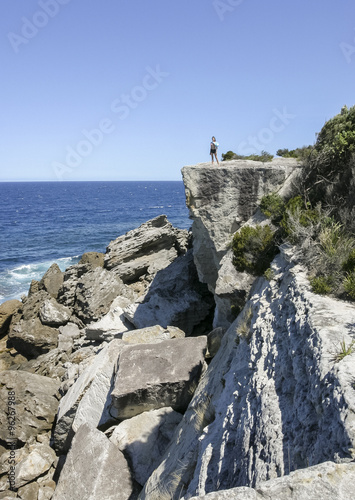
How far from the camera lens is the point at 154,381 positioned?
1106 cm

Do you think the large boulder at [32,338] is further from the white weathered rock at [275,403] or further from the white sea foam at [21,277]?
the white weathered rock at [275,403]

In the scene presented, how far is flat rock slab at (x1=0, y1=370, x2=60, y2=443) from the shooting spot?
13445 mm

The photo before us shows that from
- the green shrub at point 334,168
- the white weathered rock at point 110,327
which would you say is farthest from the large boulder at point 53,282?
the green shrub at point 334,168

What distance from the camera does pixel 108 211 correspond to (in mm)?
96625

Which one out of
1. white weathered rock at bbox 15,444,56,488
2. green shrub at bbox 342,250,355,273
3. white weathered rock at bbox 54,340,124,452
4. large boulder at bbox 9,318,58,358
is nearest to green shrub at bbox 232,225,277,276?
green shrub at bbox 342,250,355,273

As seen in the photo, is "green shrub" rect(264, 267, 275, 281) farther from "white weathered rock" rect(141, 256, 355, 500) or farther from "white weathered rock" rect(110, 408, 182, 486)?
"white weathered rock" rect(110, 408, 182, 486)

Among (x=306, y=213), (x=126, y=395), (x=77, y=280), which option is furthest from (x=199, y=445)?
(x=77, y=280)

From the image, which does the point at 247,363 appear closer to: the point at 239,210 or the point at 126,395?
the point at 126,395

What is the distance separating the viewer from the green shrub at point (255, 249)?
485 inches

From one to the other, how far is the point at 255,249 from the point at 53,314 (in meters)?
15.2

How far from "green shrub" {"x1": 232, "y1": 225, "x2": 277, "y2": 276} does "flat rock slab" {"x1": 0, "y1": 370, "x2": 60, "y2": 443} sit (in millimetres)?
9785

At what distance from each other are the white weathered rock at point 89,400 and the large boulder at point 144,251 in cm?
1313

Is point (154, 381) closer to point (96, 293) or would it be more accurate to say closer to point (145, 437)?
point (145, 437)

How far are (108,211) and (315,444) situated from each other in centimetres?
9520
